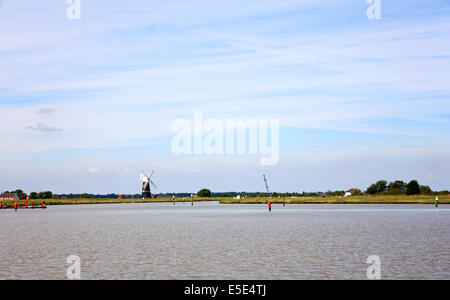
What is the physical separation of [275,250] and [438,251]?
489 inches

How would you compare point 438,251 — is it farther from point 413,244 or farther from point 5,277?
point 5,277

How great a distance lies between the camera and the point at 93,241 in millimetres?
50906

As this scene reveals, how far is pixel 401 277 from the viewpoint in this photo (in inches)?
1109

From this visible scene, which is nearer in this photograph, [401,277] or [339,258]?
[401,277]
